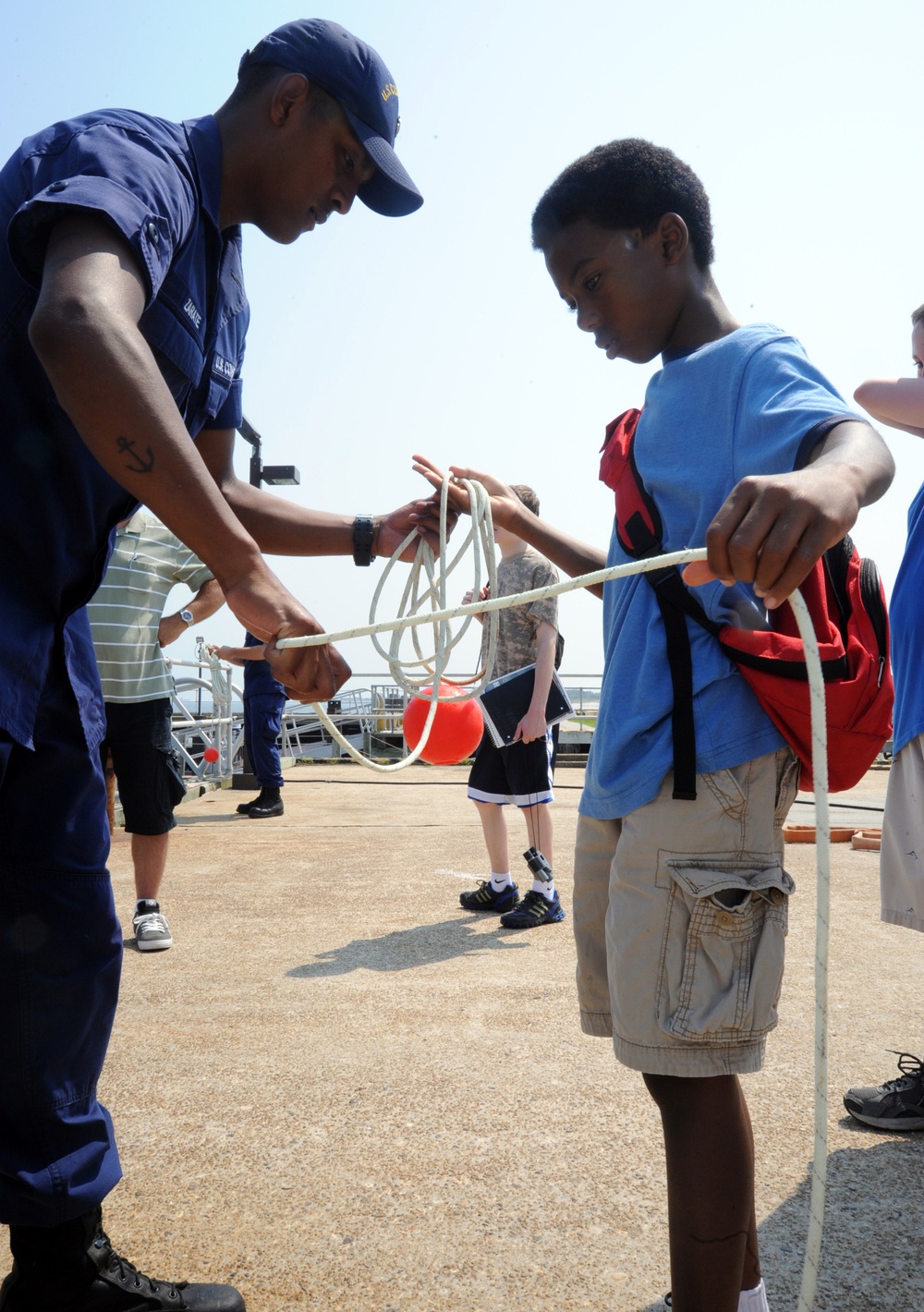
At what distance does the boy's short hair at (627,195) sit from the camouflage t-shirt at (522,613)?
2.62 meters

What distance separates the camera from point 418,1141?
2.31 metres

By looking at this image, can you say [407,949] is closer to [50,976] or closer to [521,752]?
[521,752]

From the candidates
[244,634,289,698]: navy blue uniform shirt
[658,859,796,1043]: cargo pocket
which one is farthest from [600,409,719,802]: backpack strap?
[244,634,289,698]: navy blue uniform shirt

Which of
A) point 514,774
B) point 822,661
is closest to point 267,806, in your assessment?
point 514,774

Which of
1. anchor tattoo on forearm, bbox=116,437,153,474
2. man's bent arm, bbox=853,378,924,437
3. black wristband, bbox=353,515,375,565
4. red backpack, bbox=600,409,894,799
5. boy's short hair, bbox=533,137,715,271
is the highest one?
boy's short hair, bbox=533,137,715,271

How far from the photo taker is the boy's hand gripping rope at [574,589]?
1.22 metres

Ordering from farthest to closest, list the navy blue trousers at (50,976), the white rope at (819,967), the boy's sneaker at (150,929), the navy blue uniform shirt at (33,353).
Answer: the boy's sneaker at (150,929) → the navy blue trousers at (50,976) → the navy blue uniform shirt at (33,353) → the white rope at (819,967)

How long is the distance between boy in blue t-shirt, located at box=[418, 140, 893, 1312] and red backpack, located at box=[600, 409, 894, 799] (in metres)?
0.03

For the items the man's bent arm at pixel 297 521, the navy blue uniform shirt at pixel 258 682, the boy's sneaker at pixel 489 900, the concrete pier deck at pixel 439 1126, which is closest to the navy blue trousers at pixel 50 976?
the concrete pier deck at pixel 439 1126

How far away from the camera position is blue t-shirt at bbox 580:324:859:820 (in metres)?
1.54

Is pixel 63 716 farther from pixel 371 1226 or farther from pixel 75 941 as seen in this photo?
Answer: pixel 371 1226

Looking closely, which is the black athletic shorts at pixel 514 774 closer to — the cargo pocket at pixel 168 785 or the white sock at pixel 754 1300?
the cargo pocket at pixel 168 785

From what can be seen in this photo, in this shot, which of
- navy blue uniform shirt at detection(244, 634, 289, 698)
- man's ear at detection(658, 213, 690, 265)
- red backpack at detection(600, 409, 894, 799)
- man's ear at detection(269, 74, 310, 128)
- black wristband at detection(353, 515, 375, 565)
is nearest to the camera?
red backpack at detection(600, 409, 894, 799)

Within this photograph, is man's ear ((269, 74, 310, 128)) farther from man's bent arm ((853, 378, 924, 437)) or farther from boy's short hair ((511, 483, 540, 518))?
boy's short hair ((511, 483, 540, 518))
